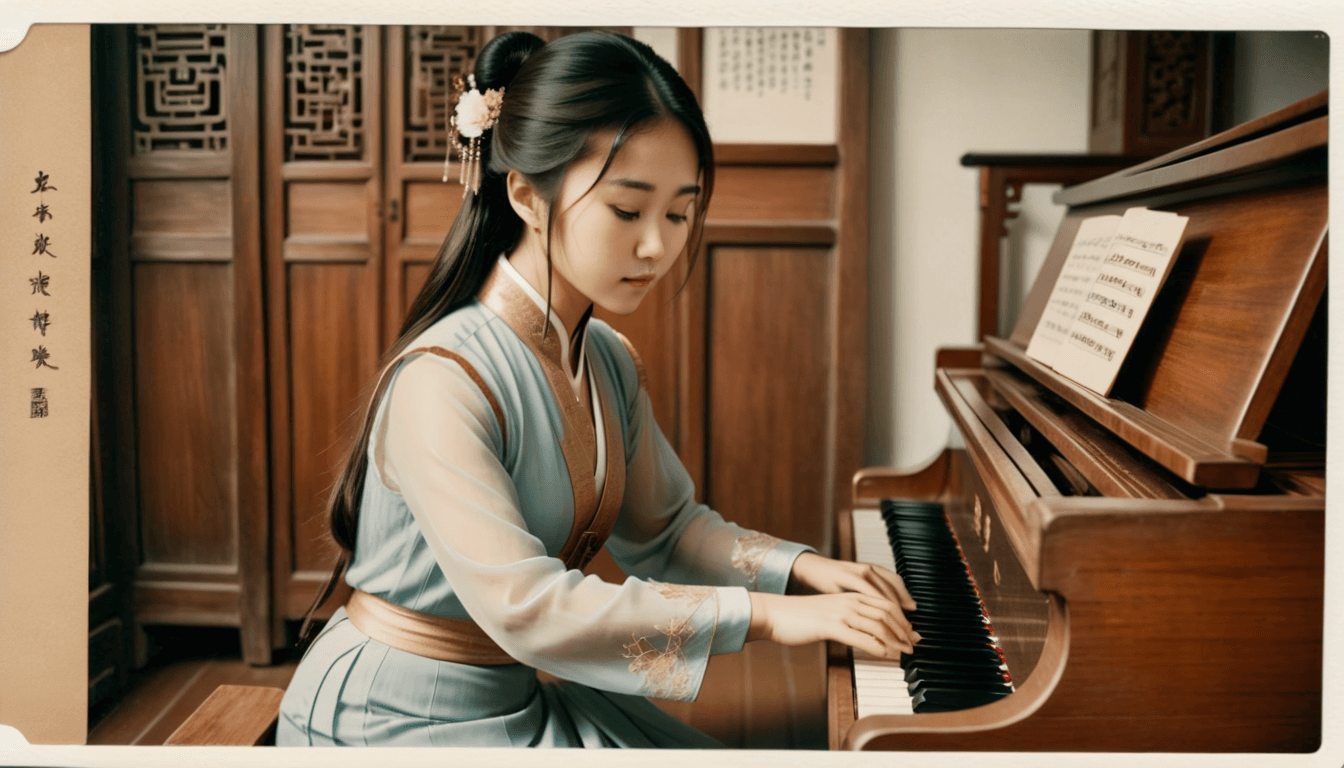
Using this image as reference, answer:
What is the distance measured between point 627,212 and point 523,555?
0.38 m

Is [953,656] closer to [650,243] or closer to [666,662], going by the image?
[666,662]

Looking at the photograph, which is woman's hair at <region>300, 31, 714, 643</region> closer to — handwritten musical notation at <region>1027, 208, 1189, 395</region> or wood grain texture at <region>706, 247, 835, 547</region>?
handwritten musical notation at <region>1027, 208, 1189, 395</region>

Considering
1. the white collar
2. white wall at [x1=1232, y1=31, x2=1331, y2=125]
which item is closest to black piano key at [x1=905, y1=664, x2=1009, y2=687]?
the white collar

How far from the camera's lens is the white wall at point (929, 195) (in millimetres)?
2295

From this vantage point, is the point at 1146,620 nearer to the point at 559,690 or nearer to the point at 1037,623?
the point at 1037,623

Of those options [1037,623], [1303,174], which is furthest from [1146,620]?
[1303,174]

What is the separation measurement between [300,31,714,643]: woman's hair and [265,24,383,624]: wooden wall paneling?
128cm

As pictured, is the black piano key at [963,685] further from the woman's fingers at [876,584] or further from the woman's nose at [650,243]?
the woman's nose at [650,243]

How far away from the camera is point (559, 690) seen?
1.19m

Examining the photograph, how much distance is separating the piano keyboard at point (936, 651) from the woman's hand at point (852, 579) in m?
0.04

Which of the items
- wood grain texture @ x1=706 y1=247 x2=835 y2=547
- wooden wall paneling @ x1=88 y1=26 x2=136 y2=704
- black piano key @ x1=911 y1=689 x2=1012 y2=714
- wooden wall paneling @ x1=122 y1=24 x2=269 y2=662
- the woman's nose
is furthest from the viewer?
wood grain texture @ x1=706 y1=247 x2=835 y2=547

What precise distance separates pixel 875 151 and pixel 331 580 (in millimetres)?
1758

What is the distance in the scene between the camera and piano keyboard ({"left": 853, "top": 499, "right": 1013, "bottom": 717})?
94 centimetres

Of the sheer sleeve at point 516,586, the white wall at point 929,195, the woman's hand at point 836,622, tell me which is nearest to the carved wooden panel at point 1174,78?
the white wall at point 929,195
